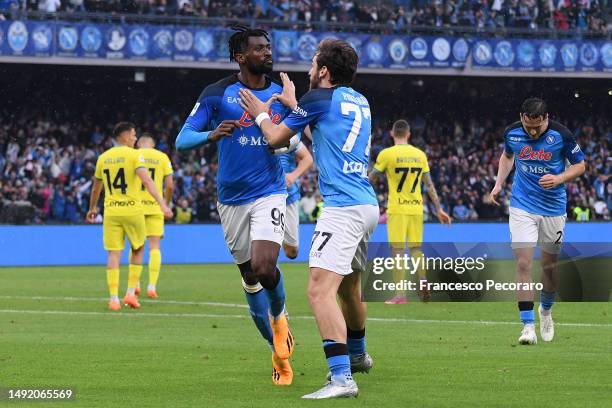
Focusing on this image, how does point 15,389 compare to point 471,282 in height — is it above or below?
above

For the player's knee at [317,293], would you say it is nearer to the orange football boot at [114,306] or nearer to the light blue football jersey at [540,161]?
the light blue football jersey at [540,161]

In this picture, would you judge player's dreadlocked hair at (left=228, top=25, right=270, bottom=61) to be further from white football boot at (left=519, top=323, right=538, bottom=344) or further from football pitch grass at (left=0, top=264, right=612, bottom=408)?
white football boot at (left=519, top=323, right=538, bottom=344)

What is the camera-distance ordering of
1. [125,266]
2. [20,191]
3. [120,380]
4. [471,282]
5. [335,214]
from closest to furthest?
[335,214] → [120,380] → [471,282] → [125,266] → [20,191]

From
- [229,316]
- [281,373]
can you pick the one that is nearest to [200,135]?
[281,373]

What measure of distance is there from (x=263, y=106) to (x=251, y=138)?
748mm

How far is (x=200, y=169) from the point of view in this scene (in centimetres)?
3522

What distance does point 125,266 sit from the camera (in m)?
26.6

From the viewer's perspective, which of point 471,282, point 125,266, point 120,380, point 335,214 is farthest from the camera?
point 125,266

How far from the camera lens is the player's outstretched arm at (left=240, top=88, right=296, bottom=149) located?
25.8ft

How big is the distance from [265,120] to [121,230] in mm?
8570

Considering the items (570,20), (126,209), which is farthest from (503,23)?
(126,209)

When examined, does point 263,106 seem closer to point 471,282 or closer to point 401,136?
point 471,282

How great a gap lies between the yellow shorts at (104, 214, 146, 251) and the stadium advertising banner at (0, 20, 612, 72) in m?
18.3

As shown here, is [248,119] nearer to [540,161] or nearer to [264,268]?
[264,268]
